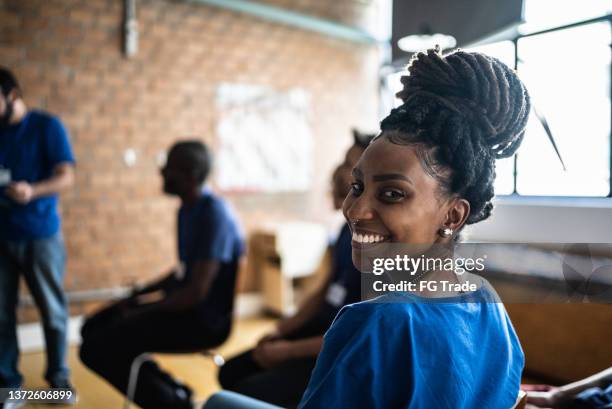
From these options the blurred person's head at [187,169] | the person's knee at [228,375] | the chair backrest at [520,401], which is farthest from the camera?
the blurred person's head at [187,169]

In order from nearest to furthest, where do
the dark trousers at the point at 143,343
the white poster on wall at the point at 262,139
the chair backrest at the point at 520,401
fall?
the chair backrest at the point at 520,401 < the dark trousers at the point at 143,343 < the white poster on wall at the point at 262,139

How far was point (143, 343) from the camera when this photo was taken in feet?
7.27

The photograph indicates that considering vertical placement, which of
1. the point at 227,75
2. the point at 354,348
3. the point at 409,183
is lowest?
the point at 354,348

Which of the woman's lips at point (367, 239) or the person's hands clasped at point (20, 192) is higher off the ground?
the woman's lips at point (367, 239)

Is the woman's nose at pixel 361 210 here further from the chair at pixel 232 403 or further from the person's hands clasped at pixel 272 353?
the person's hands clasped at pixel 272 353

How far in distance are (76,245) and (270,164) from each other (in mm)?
1826

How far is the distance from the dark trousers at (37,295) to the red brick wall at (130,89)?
4.25ft

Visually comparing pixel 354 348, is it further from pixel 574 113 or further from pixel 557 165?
pixel 574 113

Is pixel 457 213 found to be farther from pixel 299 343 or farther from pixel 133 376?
pixel 133 376

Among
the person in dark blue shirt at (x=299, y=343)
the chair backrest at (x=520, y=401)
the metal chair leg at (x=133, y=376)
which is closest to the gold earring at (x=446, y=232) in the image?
the chair backrest at (x=520, y=401)

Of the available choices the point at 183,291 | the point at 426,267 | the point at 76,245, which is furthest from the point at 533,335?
the point at 76,245

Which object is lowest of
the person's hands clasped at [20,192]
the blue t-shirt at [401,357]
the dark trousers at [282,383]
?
the dark trousers at [282,383]

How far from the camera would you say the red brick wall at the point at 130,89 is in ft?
13.0

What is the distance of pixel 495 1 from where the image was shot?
60.9 inches
